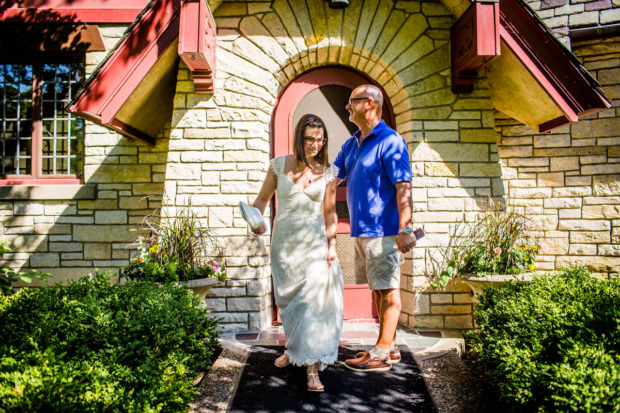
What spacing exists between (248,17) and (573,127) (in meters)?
4.13

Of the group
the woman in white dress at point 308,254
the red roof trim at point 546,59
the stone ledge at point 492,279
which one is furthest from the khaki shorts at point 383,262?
the red roof trim at point 546,59

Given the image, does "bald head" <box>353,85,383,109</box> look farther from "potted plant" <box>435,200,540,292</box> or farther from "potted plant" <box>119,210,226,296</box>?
"potted plant" <box>119,210,226,296</box>

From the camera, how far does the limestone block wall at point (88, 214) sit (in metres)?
5.33

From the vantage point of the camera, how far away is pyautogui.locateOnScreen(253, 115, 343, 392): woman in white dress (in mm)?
3059

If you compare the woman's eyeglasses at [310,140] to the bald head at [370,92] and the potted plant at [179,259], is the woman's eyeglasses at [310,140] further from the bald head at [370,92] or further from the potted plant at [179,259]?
the potted plant at [179,259]

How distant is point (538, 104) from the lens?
178 inches

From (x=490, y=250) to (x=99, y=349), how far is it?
3.69 metres

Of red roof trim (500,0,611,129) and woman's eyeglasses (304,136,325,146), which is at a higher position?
red roof trim (500,0,611,129)

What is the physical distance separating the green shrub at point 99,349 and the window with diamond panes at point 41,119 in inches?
118

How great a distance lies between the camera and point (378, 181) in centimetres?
335

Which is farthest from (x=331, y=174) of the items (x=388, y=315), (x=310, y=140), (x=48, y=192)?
(x=48, y=192)

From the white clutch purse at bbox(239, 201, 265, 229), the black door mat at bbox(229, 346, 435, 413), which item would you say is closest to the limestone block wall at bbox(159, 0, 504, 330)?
the black door mat at bbox(229, 346, 435, 413)

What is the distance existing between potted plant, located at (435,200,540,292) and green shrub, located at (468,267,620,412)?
0.68m

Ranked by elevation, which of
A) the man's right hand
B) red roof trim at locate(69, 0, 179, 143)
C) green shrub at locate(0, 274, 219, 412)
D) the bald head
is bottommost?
green shrub at locate(0, 274, 219, 412)
